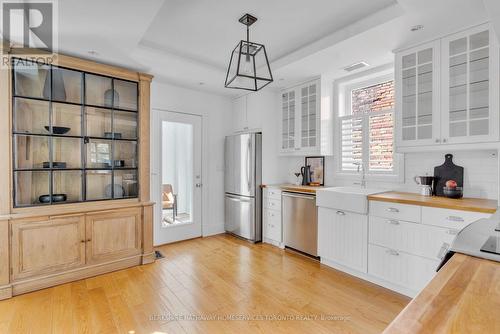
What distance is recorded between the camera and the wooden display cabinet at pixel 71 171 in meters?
2.47

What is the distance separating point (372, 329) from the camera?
197cm

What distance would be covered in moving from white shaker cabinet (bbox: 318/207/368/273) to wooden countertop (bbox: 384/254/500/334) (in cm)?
182

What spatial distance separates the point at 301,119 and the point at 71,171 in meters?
3.06

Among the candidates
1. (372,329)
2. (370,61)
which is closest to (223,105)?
(370,61)

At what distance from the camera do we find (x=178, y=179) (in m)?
4.14

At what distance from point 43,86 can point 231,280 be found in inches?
113

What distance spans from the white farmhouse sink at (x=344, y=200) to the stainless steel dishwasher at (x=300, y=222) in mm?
192

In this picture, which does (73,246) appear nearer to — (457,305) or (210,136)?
(210,136)

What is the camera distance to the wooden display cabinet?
2473mm

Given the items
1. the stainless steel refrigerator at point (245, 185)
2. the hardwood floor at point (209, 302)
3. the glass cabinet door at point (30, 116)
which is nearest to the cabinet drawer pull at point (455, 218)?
the hardwood floor at point (209, 302)

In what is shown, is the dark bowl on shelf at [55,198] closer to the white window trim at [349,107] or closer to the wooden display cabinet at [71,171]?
the wooden display cabinet at [71,171]

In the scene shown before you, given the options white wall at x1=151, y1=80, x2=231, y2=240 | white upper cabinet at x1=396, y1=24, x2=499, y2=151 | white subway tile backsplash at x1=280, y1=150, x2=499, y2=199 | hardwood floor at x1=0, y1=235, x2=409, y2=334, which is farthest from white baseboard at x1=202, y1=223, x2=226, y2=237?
white upper cabinet at x1=396, y1=24, x2=499, y2=151

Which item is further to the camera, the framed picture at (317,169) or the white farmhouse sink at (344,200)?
the framed picture at (317,169)

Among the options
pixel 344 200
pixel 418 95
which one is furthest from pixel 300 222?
pixel 418 95
